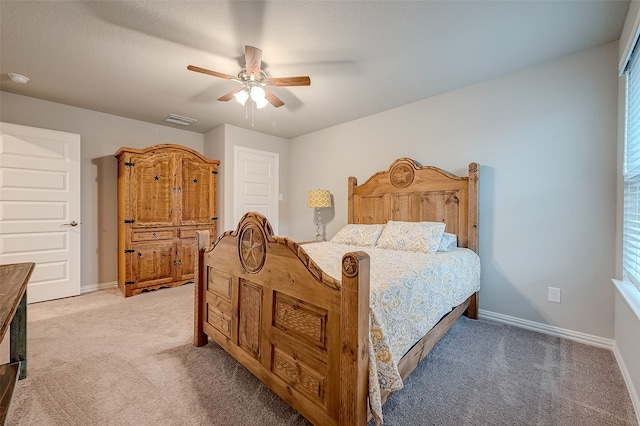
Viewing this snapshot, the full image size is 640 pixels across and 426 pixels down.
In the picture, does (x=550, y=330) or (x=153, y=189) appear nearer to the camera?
(x=550, y=330)

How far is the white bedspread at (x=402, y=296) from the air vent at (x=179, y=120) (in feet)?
9.65

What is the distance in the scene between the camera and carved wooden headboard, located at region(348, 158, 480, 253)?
2.80 metres

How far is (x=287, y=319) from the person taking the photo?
4.65 feet

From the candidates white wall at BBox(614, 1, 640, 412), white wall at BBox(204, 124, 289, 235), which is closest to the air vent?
white wall at BBox(204, 124, 289, 235)

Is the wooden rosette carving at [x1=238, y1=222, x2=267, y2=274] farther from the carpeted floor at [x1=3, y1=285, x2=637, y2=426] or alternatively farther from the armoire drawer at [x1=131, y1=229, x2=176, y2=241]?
the armoire drawer at [x1=131, y1=229, x2=176, y2=241]

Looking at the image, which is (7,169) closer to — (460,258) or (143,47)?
(143,47)

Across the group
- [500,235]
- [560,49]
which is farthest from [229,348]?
[560,49]

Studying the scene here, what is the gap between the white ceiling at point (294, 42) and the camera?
1812mm

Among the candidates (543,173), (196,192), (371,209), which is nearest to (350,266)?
(543,173)

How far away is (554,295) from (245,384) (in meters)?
2.70

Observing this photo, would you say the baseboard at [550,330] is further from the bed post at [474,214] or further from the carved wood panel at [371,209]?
the carved wood panel at [371,209]

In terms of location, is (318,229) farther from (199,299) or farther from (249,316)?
(249,316)

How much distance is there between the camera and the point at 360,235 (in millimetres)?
3199

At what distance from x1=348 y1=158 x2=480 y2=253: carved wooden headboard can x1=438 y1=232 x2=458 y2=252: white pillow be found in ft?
0.29
